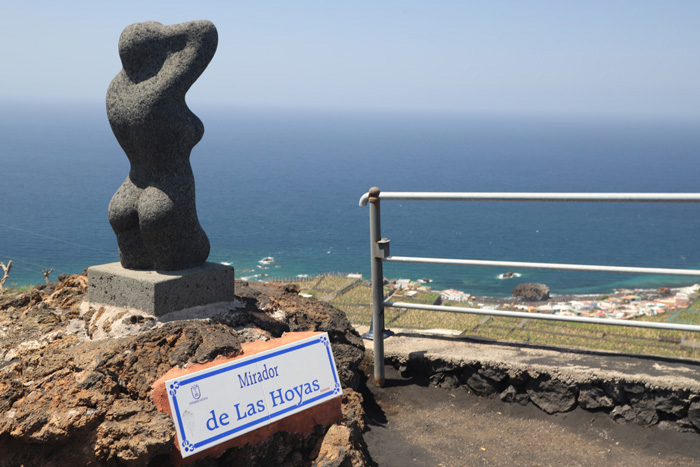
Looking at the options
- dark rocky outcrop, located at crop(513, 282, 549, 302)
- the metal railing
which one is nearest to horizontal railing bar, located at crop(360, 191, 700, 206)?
the metal railing

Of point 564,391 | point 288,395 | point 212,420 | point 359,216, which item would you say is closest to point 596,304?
point 564,391

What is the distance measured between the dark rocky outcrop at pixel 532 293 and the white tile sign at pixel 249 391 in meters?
14.9

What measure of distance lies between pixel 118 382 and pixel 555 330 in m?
4.05

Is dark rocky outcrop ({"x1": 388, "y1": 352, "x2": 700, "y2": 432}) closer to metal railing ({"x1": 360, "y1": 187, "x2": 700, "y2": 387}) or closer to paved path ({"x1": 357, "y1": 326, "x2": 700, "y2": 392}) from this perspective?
paved path ({"x1": 357, "y1": 326, "x2": 700, "y2": 392})

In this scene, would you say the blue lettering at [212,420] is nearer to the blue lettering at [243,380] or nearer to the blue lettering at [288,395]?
the blue lettering at [243,380]

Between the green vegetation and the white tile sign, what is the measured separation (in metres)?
1.82

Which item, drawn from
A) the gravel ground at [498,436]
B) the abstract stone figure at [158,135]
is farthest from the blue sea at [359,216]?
the abstract stone figure at [158,135]

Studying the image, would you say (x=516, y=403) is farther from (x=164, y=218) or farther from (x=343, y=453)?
(x=164, y=218)

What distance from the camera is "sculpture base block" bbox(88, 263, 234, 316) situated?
154 inches

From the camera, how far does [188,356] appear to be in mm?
3309

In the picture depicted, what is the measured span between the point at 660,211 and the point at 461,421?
72.4 meters

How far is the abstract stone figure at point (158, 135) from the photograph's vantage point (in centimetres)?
404

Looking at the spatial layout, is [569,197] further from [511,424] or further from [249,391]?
[249,391]

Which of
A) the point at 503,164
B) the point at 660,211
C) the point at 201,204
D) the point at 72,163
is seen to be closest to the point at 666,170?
the point at 503,164
